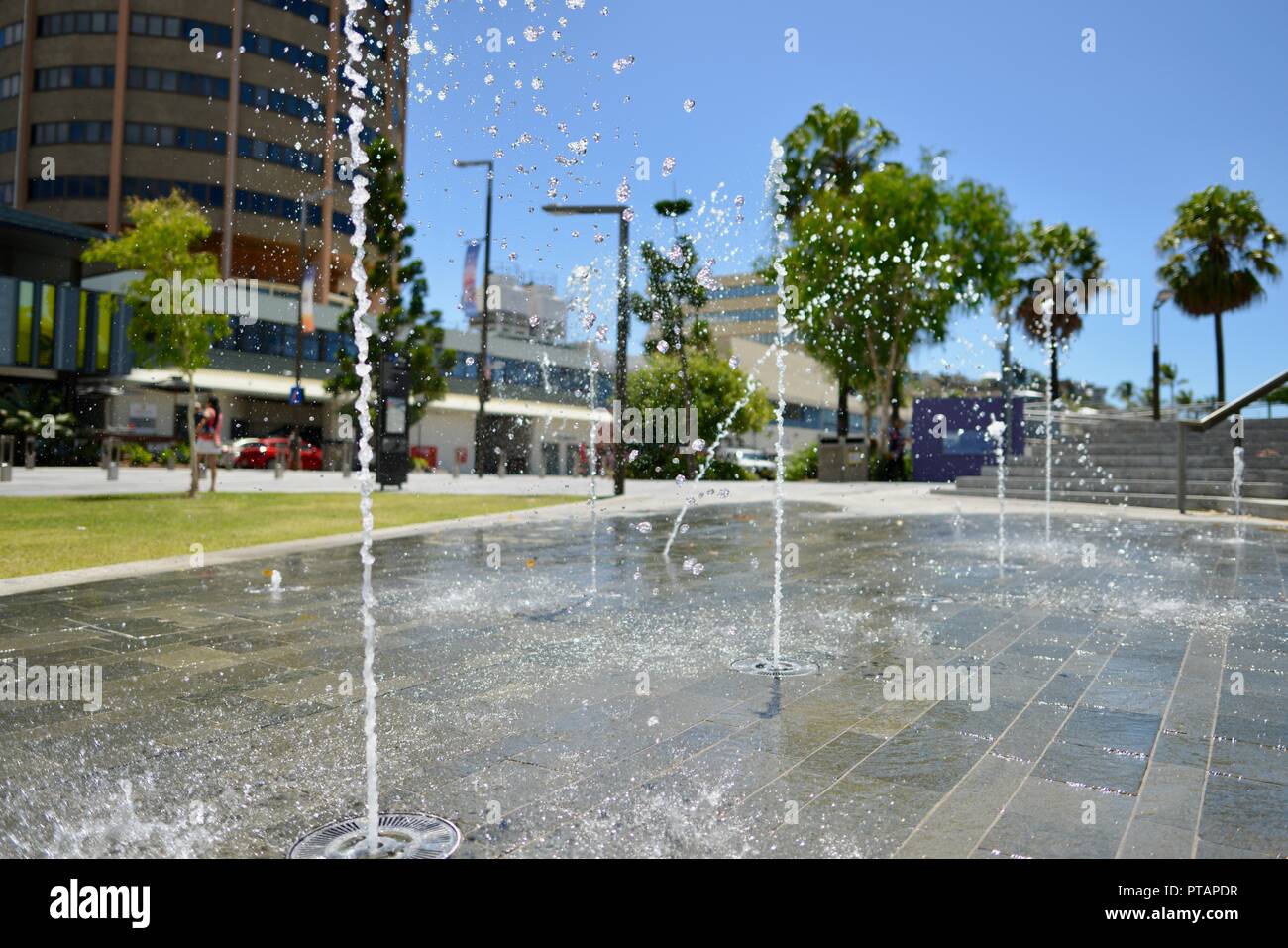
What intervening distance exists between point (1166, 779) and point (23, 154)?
6272 cm

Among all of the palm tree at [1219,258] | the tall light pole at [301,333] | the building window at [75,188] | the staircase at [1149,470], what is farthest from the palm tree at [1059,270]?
the building window at [75,188]

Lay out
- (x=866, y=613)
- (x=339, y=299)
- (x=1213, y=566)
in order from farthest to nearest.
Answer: (x=339, y=299)
(x=1213, y=566)
(x=866, y=613)

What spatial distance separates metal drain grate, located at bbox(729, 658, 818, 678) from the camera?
4.55 meters

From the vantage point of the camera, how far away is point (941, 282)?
31234 millimetres

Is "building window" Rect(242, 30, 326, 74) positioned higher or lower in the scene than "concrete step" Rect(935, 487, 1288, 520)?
higher

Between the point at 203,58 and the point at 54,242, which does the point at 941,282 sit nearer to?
the point at 54,242

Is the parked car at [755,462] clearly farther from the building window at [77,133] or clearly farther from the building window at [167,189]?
the building window at [77,133]

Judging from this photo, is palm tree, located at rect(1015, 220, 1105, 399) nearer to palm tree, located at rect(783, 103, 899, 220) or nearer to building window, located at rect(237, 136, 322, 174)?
palm tree, located at rect(783, 103, 899, 220)

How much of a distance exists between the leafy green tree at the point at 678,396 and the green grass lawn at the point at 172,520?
17.1 metres

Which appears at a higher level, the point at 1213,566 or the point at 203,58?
the point at 203,58

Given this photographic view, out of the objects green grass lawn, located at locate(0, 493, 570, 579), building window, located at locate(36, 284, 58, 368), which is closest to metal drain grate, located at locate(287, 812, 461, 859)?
green grass lawn, located at locate(0, 493, 570, 579)

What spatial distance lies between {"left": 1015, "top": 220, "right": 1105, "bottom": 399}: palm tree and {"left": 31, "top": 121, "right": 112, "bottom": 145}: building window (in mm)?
50455

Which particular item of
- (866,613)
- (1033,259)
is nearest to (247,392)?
(1033,259)

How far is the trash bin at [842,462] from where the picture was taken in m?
31.1
